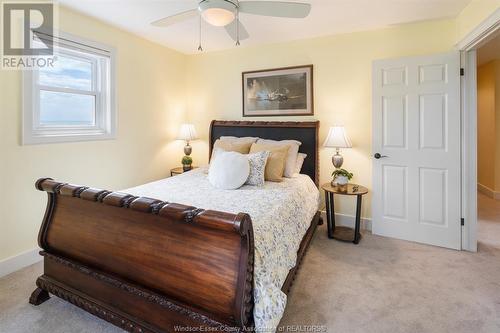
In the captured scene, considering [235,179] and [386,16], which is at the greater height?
[386,16]

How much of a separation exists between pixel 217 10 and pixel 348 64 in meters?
2.06

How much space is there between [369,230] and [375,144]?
1070 mm

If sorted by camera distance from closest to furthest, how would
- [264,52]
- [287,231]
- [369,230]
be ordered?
[287,231], [369,230], [264,52]

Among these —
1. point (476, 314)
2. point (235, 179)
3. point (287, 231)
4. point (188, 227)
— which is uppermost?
point (235, 179)

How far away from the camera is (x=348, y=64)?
341cm

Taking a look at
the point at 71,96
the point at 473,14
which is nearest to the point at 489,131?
the point at 473,14

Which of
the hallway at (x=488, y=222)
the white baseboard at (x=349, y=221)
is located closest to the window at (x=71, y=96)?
the white baseboard at (x=349, y=221)

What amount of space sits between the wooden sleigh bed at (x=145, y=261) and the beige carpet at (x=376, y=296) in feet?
0.55

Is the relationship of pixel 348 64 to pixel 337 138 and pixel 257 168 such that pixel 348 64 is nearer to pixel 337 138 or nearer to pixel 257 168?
pixel 337 138

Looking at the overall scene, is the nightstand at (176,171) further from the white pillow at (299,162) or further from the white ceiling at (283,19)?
the white ceiling at (283,19)

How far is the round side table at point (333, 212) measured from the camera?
9.95ft

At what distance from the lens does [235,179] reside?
8.66ft

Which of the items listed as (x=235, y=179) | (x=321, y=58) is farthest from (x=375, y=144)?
(x=235, y=179)

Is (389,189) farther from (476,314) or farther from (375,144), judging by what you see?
(476,314)
